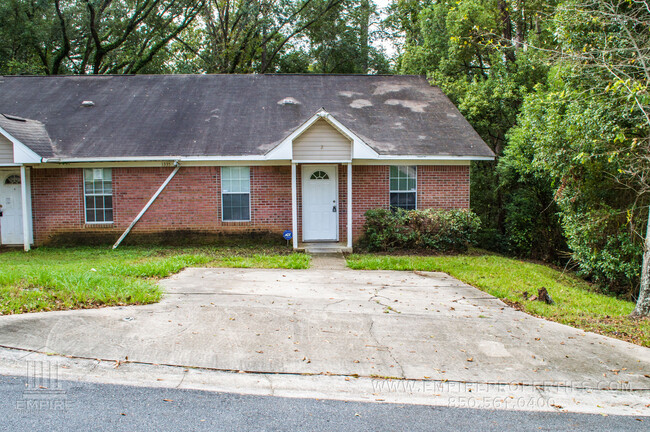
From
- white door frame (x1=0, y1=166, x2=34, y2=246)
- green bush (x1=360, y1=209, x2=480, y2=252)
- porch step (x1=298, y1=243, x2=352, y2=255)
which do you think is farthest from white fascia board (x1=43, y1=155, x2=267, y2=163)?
green bush (x1=360, y1=209, x2=480, y2=252)

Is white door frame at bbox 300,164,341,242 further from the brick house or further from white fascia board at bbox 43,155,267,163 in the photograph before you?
white fascia board at bbox 43,155,267,163

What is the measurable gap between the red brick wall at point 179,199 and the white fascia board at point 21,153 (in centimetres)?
112

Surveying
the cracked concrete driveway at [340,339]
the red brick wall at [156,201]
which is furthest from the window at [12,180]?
the cracked concrete driveway at [340,339]

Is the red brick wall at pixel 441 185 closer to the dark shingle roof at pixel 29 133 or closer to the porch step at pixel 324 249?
the porch step at pixel 324 249

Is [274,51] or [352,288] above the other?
[274,51]

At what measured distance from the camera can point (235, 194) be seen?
1409cm

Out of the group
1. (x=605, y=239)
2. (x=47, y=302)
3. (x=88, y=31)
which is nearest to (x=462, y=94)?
(x=605, y=239)

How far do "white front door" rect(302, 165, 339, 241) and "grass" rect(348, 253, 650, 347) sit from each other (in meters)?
2.00

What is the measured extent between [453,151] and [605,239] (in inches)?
183

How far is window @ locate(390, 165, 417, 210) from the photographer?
14336 millimetres

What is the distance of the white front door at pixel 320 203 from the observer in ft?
46.6

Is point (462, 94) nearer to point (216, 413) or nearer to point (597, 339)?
point (597, 339)

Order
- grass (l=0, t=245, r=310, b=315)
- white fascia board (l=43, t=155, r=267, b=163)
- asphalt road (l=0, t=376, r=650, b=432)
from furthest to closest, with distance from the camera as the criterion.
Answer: white fascia board (l=43, t=155, r=267, b=163)
grass (l=0, t=245, r=310, b=315)
asphalt road (l=0, t=376, r=650, b=432)

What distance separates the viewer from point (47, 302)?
6.77m
